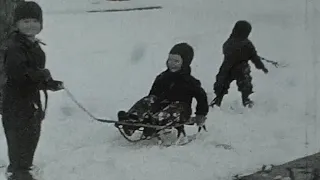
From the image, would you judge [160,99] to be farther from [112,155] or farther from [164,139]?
[112,155]

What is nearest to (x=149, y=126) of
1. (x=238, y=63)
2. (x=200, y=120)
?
(x=200, y=120)

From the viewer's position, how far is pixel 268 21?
210cm

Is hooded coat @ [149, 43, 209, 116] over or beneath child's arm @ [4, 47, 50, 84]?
beneath

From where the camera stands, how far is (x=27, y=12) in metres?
1.43

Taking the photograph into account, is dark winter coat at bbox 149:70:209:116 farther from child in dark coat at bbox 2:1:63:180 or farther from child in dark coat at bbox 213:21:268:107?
child in dark coat at bbox 2:1:63:180

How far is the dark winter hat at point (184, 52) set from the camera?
182 cm

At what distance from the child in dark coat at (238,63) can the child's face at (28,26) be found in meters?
0.72

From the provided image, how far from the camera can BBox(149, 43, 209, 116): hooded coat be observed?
183 centimetres

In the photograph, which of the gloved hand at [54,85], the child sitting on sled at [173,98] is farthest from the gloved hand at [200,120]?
the gloved hand at [54,85]

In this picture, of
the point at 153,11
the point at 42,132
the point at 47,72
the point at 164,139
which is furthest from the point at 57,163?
the point at 153,11

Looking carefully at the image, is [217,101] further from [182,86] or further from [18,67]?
[18,67]

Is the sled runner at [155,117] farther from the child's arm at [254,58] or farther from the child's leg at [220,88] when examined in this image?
the child's arm at [254,58]

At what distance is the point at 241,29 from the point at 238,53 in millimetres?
72

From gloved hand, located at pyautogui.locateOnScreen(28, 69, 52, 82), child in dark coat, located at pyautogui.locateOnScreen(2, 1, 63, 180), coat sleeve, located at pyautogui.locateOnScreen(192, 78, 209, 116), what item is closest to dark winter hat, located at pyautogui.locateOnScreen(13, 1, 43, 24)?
child in dark coat, located at pyautogui.locateOnScreen(2, 1, 63, 180)
